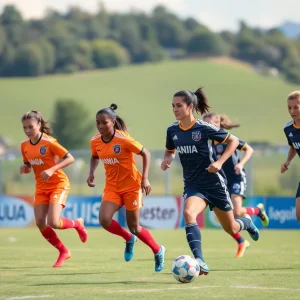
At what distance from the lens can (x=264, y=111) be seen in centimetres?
9494

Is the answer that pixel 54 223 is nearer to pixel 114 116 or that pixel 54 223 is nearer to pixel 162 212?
pixel 114 116

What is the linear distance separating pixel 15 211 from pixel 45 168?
11694mm

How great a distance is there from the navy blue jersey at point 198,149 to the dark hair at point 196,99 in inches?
9.3

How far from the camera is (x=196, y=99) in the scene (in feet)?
31.0

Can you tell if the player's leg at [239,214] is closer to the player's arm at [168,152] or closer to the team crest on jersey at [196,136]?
the player's arm at [168,152]

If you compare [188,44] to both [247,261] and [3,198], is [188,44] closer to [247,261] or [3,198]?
[3,198]

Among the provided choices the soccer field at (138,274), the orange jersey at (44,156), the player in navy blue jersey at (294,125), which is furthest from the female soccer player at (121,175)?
the player in navy blue jersey at (294,125)

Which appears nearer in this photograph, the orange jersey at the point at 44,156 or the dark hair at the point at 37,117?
the dark hair at the point at 37,117

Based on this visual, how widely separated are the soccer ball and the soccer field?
8cm

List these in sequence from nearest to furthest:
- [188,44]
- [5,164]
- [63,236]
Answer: [63,236]
[5,164]
[188,44]

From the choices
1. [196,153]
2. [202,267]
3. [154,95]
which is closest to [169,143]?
[196,153]

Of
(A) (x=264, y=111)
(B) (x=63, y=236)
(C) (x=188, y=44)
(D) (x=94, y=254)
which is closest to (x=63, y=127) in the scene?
(A) (x=264, y=111)

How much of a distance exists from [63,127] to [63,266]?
8051cm

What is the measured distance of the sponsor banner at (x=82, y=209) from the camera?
2178 centimetres
